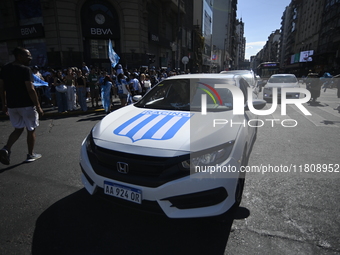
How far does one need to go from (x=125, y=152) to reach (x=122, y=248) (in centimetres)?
93

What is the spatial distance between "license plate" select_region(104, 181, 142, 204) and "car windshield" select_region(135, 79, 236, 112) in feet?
4.93

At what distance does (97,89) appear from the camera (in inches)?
411

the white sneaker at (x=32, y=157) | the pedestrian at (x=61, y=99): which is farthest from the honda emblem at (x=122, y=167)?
the pedestrian at (x=61, y=99)

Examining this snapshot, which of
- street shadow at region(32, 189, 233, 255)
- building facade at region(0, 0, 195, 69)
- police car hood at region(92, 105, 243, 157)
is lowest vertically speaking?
street shadow at region(32, 189, 233, 255)

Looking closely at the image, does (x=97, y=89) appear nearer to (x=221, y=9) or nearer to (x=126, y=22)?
(x=126, y=22)

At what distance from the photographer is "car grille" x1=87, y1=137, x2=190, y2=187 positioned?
6.82 feet

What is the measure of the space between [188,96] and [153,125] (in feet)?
4.31

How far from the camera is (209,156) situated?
2.19 metres

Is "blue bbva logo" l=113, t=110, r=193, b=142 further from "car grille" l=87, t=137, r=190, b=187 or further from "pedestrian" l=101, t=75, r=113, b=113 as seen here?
"pedestrian" l=101, t=75, r=113, b=113

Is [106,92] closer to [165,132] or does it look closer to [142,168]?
[165,132]

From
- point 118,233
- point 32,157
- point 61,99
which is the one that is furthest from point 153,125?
point 61,99

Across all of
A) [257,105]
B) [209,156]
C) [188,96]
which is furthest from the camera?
[188,96]

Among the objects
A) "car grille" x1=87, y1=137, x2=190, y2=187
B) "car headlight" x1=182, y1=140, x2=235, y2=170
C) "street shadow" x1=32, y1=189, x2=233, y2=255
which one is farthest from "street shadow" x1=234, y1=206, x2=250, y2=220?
"car grille" x1=87, y1=137, x2=190, y2=187

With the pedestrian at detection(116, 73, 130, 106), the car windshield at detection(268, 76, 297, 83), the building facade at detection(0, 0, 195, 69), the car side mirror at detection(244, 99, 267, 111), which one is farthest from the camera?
the building facade at detection(0, 0, 195, 69)
